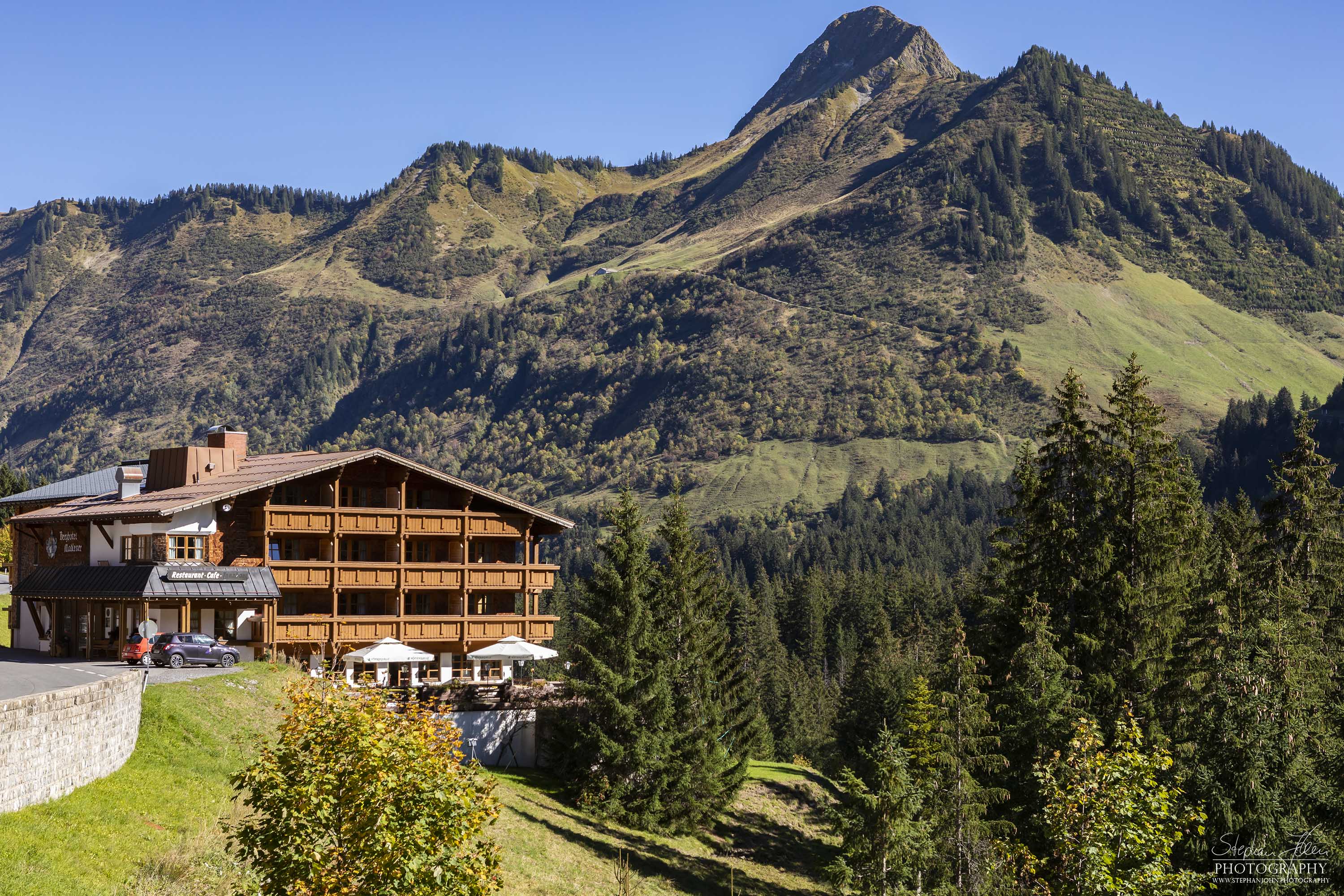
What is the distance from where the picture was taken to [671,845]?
56.4m

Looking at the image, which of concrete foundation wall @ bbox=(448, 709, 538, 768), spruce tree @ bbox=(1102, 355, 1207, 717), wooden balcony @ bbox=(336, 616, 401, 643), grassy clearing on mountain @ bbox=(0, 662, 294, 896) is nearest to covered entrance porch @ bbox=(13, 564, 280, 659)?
wooden balcony @ bbox=(336, 616, 401, 643)

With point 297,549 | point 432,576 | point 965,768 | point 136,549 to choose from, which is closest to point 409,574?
point 432,576

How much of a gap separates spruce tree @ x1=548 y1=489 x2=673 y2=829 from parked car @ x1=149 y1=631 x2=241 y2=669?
48.1 ft

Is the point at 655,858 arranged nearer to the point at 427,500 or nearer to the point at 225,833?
the point at 427,500

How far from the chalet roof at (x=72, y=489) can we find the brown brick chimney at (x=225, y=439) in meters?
3.98

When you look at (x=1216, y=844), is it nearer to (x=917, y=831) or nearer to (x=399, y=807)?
(x=917, y=831)

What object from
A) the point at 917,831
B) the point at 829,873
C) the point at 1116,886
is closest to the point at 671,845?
the point at 829,873

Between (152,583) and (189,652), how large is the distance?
4.20m

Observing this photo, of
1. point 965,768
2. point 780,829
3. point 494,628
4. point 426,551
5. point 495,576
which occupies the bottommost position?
point 780,829

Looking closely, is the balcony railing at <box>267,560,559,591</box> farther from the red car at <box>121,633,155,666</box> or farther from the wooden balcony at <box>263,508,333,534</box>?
the red car at <box>121,633,155,666</box>

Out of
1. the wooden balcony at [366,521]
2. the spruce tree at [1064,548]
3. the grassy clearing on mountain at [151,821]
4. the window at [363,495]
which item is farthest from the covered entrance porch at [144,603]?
the spruce tree at [1064,548]

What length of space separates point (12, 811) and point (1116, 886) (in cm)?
2535

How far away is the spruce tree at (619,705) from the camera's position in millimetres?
56969

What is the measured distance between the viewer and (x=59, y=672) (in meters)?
50.5
